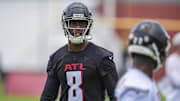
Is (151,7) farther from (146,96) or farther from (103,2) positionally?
(146,96)

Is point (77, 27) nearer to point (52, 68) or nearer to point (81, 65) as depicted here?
point (81, 65)

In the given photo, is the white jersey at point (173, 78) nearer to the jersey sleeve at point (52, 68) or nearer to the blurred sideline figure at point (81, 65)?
the blurred sideline figure at point (81, 65)

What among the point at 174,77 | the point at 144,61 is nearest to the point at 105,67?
the point at 144,61

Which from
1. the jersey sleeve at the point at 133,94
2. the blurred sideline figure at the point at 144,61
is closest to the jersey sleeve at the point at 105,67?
the blurred sideline figure at the point at 144,61

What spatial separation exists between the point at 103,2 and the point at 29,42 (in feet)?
12.1

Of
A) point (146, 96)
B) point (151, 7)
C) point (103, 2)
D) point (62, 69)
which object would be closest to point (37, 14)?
point (103, 2)

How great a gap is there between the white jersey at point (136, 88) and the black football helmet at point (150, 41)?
5.7 inches

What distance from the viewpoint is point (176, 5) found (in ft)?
58.0

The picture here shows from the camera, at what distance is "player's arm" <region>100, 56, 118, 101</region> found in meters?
4.00

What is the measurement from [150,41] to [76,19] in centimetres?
121

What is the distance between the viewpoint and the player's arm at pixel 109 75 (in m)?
4.00

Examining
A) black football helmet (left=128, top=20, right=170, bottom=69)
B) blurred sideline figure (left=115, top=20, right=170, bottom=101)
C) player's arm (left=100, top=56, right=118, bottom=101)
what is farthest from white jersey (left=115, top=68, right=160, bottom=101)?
player's arm (left=100, top=56, right=118, bottom=101)

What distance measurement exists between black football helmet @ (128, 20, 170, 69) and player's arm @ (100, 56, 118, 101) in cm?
98

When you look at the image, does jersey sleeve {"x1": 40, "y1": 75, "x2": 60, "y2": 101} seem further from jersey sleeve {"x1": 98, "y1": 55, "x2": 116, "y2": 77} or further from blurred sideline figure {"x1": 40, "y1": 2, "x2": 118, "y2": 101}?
jersey sleeve {"x1": 98, "y1": 55, "x2": 116, "y2": 77}
